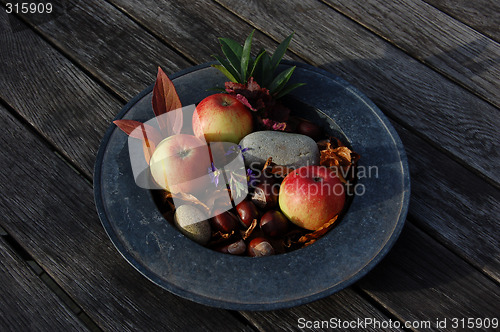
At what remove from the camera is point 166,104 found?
4.00 ft

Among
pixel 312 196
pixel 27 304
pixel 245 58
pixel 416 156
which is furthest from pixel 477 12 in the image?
pixel 27 304

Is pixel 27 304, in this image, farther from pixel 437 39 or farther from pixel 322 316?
pixel 437 39

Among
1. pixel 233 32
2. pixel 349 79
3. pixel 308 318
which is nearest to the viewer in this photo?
pixel 308 318

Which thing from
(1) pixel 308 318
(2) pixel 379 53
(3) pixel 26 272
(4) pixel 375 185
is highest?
(2) pixel 379 53

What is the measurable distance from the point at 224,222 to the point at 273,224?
12cm

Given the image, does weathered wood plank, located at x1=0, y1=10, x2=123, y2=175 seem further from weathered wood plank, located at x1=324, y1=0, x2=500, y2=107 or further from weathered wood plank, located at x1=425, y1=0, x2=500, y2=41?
weathered wood plank, located at x1=425, y1=0, x2=500, y2=41

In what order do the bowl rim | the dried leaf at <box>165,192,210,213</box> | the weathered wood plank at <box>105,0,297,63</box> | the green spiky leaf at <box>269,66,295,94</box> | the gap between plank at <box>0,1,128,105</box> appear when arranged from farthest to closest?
the weathered wood plank at <box>105,0,297,63</box>
the gap between plank at <box>0,1,128,105</box>
the green spiky leaf at <box>269,66,295,94</box>
the dried leaf at <box>165,192,210,213</box>
the bowl rim

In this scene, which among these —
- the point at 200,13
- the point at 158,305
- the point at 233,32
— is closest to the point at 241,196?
the point at 158,305

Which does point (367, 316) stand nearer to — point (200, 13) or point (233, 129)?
point (233, 129)

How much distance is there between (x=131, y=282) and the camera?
108cm

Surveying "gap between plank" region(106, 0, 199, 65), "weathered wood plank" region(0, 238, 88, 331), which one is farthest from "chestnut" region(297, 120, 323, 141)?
"weathered wood plank" region(0, 238, 88, 331)

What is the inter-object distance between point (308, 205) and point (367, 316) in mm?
295

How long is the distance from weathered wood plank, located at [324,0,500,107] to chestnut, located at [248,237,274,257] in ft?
3.00

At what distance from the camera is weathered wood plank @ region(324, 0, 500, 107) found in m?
1.50
